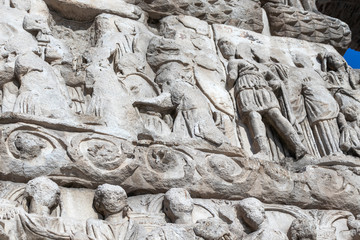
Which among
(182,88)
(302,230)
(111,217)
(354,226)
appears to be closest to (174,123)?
(182,88)

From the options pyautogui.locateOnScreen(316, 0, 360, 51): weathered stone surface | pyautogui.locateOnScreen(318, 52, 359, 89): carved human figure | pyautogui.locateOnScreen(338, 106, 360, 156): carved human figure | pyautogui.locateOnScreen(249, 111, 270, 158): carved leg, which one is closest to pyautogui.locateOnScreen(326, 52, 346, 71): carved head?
pyautogui.locateOnScreen(318, 52, 359, 89): carved human figure

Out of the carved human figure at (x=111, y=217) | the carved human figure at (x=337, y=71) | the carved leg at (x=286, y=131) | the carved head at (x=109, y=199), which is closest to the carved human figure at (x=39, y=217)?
the carved human figure at (x=111, y=217)

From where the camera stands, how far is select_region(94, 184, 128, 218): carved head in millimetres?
5176

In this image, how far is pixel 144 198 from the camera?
5602 millimetres

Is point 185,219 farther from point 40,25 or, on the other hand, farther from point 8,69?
point 40,25

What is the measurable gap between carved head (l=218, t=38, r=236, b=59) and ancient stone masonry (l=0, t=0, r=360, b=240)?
0.06 feet

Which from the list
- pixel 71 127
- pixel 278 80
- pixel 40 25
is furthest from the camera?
pixel 278 80

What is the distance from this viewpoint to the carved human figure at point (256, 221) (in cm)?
539

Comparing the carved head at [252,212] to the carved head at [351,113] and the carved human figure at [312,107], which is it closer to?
the carved human figure at [312,107]

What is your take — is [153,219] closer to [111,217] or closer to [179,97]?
[111,217]

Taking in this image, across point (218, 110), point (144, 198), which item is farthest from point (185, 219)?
point (218, 110)

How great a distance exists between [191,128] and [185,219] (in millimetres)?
1281

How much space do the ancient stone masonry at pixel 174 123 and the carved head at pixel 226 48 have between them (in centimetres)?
2

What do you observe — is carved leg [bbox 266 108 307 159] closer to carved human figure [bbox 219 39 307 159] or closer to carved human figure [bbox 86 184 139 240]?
carved human figure [bbox 219 39 307 159]
